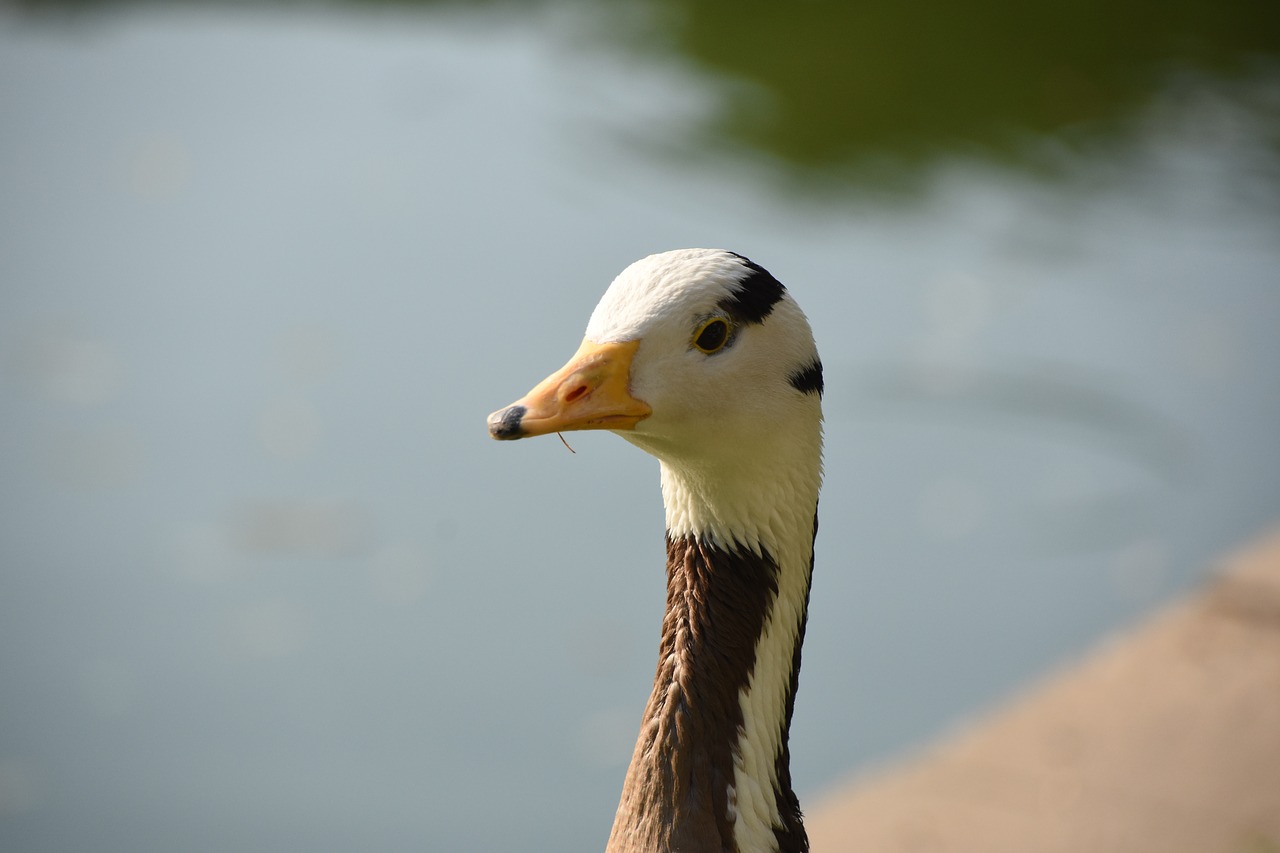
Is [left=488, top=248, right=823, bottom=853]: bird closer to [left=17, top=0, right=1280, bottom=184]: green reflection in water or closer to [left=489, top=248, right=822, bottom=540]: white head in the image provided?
[left=489, top=248, right=822, bottom=540]: white head

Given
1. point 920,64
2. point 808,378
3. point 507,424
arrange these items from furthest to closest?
point 920,64 < point 808,378 < point 507,424

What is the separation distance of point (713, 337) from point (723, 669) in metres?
0.59

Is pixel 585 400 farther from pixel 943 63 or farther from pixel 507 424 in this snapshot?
pixel 943 63

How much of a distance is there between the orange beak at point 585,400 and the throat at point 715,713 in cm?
32

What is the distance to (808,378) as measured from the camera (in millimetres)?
2365

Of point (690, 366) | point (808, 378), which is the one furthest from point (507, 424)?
point (808, 378)

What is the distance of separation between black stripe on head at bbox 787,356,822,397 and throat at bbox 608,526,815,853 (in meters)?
0.29

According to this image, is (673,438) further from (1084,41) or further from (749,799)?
(1084,41)

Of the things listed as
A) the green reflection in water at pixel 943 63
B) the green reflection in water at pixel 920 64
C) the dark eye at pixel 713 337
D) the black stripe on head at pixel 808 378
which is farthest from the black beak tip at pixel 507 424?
the green reflection in water at pixel 943 63

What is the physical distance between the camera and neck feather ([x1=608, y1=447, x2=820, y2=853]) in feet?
7.68

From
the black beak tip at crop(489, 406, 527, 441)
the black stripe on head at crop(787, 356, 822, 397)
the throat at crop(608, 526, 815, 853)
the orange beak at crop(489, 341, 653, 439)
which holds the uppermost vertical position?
the black stripe on head at crop(787, 356, 822, 397)

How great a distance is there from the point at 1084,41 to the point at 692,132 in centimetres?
350

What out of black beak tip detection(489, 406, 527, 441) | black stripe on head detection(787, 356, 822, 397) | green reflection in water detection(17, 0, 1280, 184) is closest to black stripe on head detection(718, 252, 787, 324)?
black stripe on head detection(787, 356, 822, 397)

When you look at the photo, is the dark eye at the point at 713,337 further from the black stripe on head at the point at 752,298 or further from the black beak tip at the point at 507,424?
the black beak tip at the point at 507,424
